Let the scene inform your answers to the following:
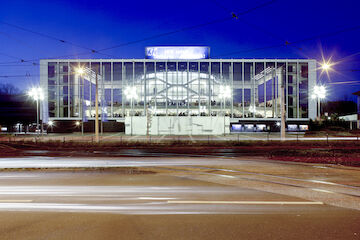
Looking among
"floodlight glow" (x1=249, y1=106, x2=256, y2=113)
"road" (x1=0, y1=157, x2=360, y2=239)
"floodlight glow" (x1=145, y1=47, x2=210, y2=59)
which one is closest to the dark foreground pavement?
"road" (x1=0, y1=157, x2=360, y2=239)

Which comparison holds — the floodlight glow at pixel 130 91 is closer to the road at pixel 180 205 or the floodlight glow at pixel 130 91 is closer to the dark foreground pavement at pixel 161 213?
the road at pixel 180 205

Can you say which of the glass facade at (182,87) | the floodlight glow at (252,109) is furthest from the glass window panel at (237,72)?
the floodlight glow at (252,109)

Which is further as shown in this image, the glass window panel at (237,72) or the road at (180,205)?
the glass window panel at (237,72)

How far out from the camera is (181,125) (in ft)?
136

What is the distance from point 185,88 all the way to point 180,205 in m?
46.6

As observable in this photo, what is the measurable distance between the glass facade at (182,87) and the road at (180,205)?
41868mm

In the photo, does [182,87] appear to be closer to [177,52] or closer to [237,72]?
[177,52]

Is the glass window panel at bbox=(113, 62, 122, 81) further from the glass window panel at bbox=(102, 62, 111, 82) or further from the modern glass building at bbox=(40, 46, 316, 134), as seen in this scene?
the glass window panel at bbox=(102, 62, 111, 82)

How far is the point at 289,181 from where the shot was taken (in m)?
8.76

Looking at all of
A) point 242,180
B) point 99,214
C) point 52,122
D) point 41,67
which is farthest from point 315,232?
point 41,67

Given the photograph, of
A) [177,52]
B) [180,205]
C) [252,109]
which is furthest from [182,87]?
[180,205]

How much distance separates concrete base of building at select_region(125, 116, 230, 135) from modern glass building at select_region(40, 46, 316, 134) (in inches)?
401

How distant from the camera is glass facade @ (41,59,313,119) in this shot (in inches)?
2032

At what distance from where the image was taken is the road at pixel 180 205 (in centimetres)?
475
